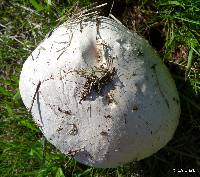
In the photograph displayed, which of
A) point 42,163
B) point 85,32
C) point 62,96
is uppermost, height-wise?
point 85,32

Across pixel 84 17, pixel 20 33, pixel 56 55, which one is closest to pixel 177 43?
pixel 84 17

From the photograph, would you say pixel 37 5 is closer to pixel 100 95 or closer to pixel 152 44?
pixel 152 44

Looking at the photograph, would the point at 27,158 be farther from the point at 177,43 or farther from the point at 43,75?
the point at 177,43

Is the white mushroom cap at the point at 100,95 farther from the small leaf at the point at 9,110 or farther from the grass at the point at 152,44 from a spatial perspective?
the small leaf at the point at 9,110

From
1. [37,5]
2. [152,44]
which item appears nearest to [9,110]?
[37,5]

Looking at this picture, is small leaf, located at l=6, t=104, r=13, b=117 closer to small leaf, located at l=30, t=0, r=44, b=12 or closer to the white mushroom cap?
small leaf, located at l=30, t=0, r=44, b=12
